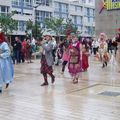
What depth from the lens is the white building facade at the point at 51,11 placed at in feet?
226

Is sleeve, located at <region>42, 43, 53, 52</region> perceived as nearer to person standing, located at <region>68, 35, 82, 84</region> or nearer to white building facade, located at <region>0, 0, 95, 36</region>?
person standing, located at <region>68, 35, 82, 84</region>

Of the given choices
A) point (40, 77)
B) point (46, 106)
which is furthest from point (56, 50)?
point (46, 106)

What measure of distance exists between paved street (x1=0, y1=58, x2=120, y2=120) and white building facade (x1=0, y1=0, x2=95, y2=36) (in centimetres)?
5514

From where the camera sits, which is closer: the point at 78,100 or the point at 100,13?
the point at 78,100

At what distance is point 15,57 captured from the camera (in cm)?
2289

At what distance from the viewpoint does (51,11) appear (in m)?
78.9

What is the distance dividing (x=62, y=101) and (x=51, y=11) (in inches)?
2786

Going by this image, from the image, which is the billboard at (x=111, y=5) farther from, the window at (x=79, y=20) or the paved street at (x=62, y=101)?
the window at (x=79, y=20)

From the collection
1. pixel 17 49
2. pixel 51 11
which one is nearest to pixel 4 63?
pixel 17 49

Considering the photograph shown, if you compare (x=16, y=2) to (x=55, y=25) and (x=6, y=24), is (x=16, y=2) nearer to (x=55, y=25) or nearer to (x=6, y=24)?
(x=55, y=25)

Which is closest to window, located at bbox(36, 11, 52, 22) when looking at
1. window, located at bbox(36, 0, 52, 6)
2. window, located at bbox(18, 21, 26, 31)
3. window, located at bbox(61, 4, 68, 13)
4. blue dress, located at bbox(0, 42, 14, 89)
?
window, located at bbox(36, 0, 52, 6)

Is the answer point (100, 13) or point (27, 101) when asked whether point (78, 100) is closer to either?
point (27, 101)

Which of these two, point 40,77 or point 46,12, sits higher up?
point 46,12

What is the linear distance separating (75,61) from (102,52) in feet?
22.8
